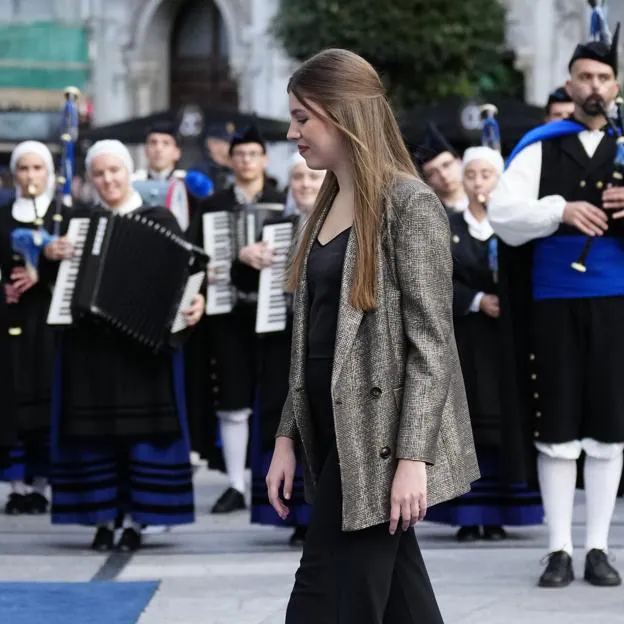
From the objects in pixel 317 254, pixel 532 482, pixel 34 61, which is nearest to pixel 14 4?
pixel 34 61

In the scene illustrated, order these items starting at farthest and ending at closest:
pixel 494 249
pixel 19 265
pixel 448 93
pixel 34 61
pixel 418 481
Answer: pixel 34 61
pixel 448 93
pixel 19 265
pixel 494 249
pixel 418 481

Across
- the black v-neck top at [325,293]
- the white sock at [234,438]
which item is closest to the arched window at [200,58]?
the white sock at [234,438]

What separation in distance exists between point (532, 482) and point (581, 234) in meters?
1.01

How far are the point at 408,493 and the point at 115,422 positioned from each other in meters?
4.04

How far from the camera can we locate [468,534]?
26.7ft

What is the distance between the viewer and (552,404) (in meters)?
6.79

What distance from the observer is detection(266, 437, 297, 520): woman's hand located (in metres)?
4.30

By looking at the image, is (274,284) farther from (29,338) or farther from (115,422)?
(29,338)

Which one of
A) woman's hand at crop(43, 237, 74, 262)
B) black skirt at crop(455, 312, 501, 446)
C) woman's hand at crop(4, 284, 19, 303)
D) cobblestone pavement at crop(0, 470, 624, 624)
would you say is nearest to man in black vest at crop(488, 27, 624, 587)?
cobblestone pavement at crop(0, 470, 624, 624)

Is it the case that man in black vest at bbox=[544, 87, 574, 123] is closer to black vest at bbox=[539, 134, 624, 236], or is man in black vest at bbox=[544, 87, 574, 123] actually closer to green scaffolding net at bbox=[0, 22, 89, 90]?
black vest at bbox=[539, 134, 624, 236]

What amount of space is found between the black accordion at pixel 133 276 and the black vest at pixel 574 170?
5.57 ft

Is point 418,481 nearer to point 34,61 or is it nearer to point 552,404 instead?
point 552,404

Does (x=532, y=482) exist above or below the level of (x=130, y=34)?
below

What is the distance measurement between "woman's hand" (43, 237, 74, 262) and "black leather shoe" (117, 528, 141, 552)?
3.98 ft
